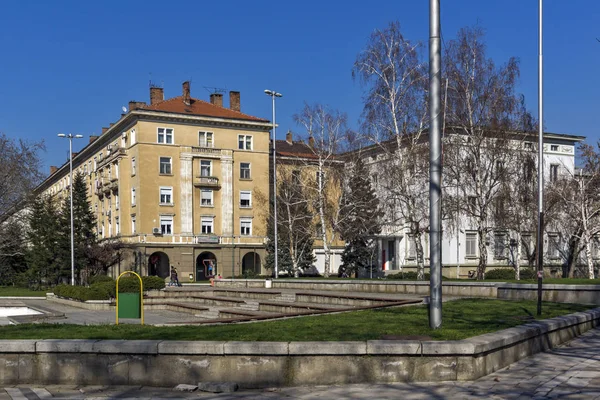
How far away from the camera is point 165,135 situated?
217ft

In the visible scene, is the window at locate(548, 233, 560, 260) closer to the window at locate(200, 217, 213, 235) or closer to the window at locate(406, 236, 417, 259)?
the window at locate(406, 236, 417, 259)

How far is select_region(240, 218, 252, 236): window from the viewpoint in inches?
2744

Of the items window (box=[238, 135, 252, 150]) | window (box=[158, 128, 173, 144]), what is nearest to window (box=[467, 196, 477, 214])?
window (box=[238, 135, 252, 150])

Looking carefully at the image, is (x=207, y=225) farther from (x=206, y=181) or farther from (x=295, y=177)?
(x=295, y=177)

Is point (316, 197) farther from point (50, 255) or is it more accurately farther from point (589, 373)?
point (589, 373)

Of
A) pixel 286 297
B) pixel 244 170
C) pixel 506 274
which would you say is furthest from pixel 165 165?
pixel 286 297

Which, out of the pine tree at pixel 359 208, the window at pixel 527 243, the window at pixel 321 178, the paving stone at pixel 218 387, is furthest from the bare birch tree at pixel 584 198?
the paving stone at pixel 218 387

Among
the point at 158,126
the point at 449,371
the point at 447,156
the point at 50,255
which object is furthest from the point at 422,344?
the point at 158,126

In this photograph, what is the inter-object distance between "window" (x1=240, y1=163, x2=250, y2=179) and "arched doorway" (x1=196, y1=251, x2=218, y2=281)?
29.7 ft

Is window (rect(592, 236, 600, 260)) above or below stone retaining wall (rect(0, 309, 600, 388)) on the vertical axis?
below

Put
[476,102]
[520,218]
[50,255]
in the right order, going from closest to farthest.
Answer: [476,102], [520,218], [50,255]

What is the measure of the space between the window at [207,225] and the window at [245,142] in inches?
Answer: 334

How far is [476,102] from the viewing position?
3712 centimetres

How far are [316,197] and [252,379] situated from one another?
1884 inches
